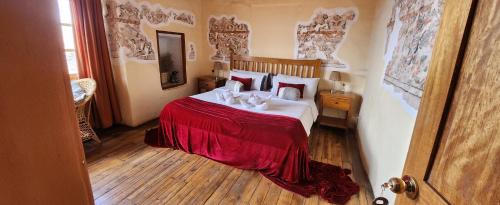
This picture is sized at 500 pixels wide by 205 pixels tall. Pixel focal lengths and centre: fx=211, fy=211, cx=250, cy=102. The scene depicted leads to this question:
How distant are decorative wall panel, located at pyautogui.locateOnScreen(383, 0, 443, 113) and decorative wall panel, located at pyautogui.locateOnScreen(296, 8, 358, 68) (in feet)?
4.35

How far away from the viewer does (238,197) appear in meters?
1.92

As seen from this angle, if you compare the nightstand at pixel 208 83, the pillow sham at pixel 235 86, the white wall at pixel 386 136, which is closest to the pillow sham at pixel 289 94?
the pillow sham at pixel 235 86

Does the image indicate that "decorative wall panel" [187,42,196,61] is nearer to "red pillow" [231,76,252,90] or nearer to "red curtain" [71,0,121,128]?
"red pillow" [231,76,252,90]

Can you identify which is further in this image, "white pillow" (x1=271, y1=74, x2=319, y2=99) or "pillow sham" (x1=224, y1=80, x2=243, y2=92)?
"pillow sham" (x1=224, y1=80, x2=243, y2=92)

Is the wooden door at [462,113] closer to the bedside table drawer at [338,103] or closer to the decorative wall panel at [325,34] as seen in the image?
the bedside table drawer at [338,103]

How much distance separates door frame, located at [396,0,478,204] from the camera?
558mm

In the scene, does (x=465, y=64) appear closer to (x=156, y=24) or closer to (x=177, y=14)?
(x=156, y=24)

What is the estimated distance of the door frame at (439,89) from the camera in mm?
558

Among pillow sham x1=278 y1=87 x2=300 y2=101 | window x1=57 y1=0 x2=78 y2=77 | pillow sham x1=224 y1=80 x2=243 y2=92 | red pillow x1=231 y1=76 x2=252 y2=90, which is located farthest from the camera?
red pillow x1=231 y1=76 x2=252 y2=90

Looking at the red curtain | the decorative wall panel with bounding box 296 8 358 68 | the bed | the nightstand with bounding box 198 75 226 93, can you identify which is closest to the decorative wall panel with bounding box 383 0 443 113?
the bed

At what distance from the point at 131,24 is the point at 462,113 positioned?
3595 mm

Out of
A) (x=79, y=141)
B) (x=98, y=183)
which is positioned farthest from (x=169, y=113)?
(x=79, y=141)

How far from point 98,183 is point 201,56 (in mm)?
3090

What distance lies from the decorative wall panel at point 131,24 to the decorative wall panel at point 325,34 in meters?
2.37
